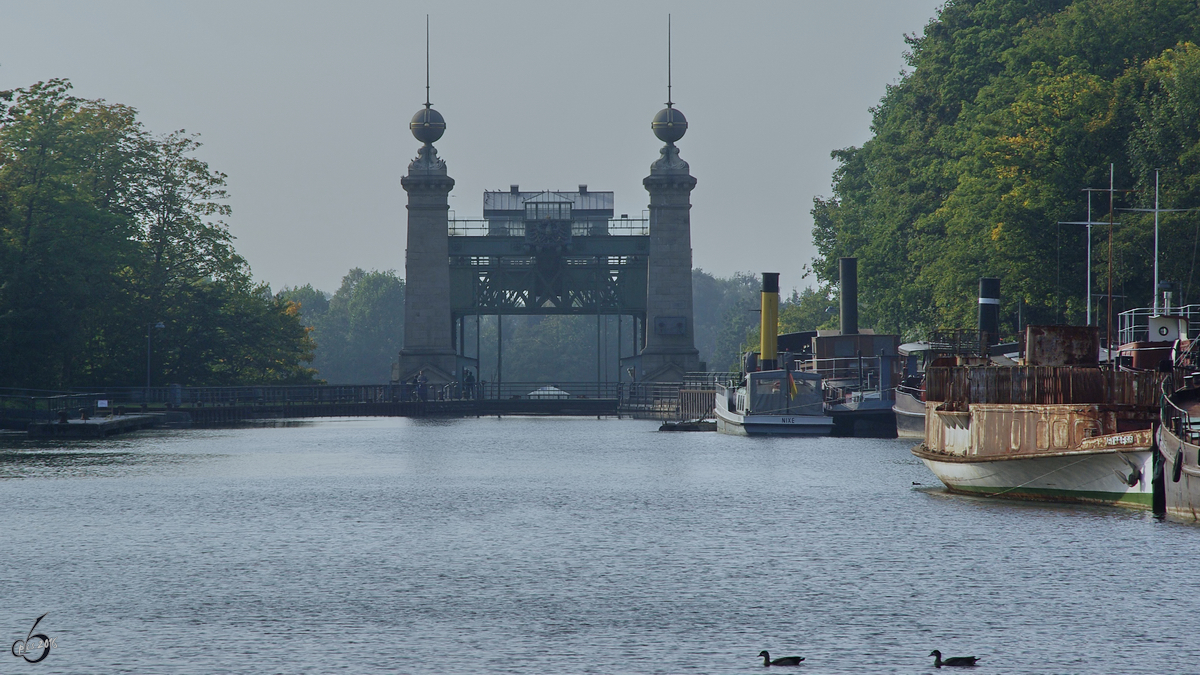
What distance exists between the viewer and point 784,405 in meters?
68.8

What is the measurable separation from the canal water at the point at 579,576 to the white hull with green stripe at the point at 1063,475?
1.74 ft

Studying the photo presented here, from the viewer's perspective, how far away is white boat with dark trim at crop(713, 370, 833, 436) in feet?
221

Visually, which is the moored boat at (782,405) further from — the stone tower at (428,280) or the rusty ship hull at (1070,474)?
the stone tower at (428,280)

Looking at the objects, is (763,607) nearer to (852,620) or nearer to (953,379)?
(852,620)

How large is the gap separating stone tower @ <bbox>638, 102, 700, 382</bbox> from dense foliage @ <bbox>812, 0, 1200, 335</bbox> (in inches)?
836

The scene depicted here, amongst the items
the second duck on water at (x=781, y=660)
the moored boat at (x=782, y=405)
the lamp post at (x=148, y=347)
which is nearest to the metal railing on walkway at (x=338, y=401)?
the lamp post at (x=148, y=347)

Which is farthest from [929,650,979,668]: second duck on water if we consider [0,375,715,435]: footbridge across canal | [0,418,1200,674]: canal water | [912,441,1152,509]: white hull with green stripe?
[0,375,715,435]: footbridge across canal

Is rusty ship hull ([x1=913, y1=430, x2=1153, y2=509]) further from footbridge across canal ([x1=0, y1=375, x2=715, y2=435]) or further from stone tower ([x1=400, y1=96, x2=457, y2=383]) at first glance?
stone tower ([x1=400, y1=96, x2=457, y2=383])

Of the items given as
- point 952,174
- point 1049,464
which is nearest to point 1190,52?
point 952,174

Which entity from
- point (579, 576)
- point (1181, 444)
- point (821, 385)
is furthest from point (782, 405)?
point (579, 576)

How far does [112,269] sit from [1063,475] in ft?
189

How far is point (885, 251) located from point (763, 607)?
6192 centimetres

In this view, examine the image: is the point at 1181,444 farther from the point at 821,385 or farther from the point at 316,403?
the point at 316,403

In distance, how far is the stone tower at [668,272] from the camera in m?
103
